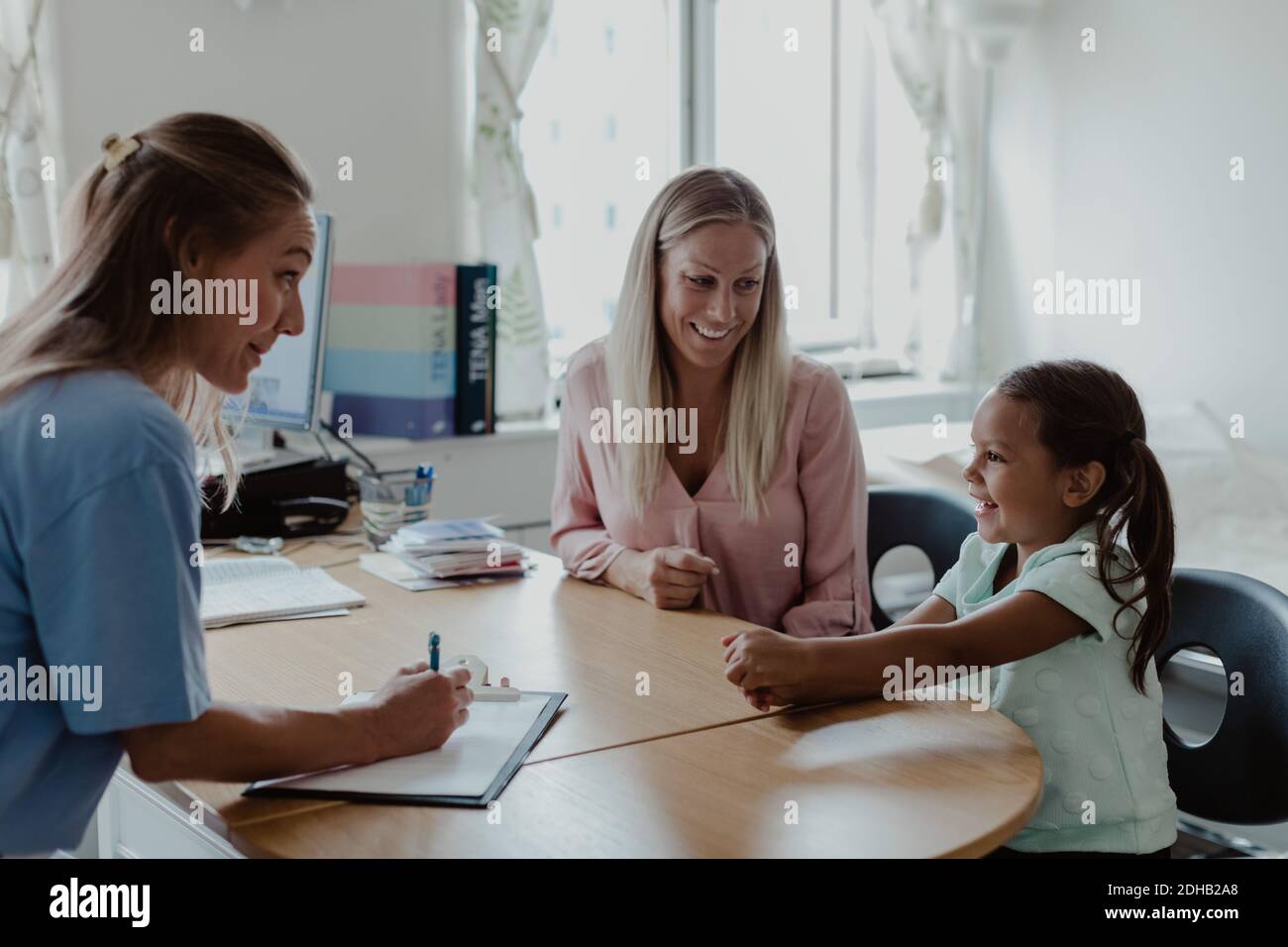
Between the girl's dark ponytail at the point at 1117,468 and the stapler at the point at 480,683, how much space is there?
2.22ft

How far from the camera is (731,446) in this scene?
2.04 metres

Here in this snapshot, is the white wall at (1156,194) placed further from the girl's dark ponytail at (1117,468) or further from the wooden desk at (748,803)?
the wooden desk at (748,803)

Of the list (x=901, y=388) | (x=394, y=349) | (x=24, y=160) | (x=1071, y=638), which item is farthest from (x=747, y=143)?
(x=1071, y=638)

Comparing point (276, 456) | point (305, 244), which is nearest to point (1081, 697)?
point (305, 244)

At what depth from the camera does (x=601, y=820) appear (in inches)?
45.4

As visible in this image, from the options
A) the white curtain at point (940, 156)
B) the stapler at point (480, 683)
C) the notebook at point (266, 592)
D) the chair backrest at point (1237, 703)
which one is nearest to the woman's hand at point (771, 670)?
the stapler at point (480, 683)

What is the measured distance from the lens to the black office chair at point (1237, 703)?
145 cm

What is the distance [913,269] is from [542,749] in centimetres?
300

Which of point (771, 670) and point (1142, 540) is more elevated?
point (1142, 540)

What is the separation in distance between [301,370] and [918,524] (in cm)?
113

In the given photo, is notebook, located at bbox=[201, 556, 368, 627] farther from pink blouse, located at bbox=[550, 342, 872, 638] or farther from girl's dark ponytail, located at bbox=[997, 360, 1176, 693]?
girl's dark ponytail, located at bbox=[997, 360, 1176, 693]

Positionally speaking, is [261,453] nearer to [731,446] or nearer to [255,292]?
[731,446]

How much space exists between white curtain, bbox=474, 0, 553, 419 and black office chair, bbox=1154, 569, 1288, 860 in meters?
1.88

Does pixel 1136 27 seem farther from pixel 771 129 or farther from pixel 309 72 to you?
pixel 309 72
